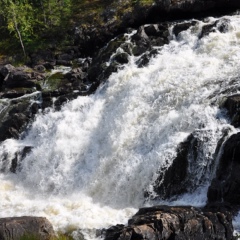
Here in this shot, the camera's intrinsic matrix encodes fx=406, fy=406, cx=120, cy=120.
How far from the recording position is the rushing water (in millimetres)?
24609

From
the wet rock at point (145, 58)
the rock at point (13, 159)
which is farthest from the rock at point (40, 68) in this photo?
the rock at point (13, 159)

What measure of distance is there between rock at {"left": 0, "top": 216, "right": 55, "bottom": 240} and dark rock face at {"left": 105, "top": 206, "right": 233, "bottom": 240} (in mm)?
3348

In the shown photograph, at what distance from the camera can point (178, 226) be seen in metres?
18.4

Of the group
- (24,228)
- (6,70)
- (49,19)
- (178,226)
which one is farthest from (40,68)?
(178,226)

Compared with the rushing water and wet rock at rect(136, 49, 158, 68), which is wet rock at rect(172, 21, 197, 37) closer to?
the rushing water

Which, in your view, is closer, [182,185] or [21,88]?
[182,185]

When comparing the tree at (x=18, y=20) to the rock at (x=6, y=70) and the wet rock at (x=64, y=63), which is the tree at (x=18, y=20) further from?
the wet rock at (x=64, y=63)

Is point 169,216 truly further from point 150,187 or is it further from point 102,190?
point 102,190

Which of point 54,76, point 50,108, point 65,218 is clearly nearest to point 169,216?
point 65,218

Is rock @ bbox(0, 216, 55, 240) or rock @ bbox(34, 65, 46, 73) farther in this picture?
rock @ bbox(34, 65, 46, 73)

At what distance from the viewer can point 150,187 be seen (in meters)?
24.6

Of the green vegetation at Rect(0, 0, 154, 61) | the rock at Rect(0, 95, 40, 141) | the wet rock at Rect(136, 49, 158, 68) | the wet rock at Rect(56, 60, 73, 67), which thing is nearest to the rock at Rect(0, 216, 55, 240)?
the rock at Rect(0, 95, 40, 141)

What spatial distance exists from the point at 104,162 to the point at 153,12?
23.7 meters

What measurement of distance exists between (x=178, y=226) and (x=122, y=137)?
11236 mm
